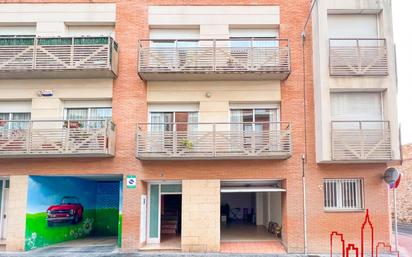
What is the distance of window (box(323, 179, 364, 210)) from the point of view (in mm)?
13625

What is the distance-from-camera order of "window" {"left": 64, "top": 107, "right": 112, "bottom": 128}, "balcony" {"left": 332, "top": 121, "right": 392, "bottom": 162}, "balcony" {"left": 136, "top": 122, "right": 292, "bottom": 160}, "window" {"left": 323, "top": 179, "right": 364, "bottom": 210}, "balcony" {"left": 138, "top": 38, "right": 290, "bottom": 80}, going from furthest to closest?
"window" {"left": 64, "top": 107, "right": 112, "bottom": 128}, "window" {"left": 323, "top": 179, "right": 364, "bottom": 210}, "balcony" {"left": 138, "top": 38, "right": 290, "bottom": 80}, "balcony" {"left": 136, "top": 122, "right": 292, "bottom": 160}, "balcony" {"left": 332, "top": 121, "right": 392, "bottom": 162}

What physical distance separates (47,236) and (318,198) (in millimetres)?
10703

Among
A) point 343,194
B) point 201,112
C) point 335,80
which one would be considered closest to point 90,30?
point 201,112

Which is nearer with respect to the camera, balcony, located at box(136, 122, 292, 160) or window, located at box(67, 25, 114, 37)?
balcony, located at box(136, 122, 292, 160)

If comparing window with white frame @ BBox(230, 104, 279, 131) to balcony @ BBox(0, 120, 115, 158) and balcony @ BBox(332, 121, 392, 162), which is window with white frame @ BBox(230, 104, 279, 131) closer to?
balcony @ BBox(332, 121, 392, 162)

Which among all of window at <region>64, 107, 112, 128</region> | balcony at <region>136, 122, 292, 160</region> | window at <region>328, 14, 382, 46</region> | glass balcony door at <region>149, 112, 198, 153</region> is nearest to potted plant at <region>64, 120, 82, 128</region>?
window at <region>64, 107, 112, 128</region>

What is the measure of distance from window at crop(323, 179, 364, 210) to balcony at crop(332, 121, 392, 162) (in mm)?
1364

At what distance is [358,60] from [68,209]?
13290 mm

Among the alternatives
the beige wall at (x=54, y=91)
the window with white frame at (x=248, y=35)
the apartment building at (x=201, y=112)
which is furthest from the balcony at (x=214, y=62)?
the beige wall at (x=54, y=91)

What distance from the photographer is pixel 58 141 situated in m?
13.2

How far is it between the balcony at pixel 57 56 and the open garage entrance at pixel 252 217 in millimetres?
6774

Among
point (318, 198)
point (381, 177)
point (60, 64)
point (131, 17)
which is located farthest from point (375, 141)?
point (60, 64)

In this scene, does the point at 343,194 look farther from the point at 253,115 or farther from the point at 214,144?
the point at 214,144

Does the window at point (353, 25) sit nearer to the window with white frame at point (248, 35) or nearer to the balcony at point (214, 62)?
the balcony at point (214, 62)
